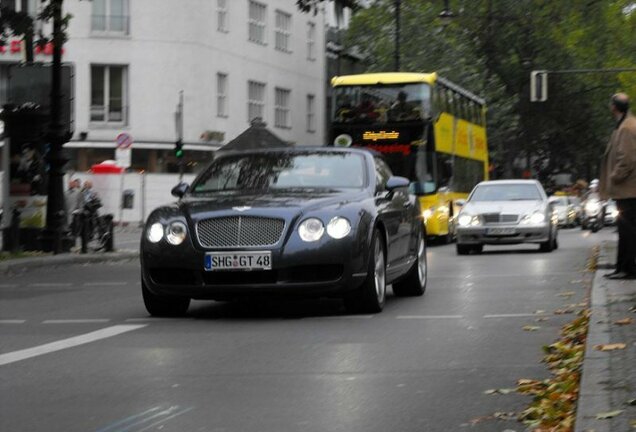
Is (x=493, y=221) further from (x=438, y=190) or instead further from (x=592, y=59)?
(x=592, y=59)

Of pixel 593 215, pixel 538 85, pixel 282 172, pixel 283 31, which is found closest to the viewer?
pixel 282 172

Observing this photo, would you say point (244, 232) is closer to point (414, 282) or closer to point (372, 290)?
point (372, 290)

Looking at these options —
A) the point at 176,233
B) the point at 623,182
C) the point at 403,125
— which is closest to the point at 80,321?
the point at 176,233

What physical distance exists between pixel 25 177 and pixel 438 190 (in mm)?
11634

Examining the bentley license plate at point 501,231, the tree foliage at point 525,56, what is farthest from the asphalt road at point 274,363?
the tree foliage at point 525,56

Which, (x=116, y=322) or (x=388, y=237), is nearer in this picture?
(x=116, y=322)

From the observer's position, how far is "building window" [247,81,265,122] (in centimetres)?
6012

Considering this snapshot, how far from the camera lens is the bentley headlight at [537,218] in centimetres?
2703

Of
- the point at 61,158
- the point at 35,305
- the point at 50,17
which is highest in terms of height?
the point at 50,17

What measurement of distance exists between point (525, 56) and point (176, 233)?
61.8 meters

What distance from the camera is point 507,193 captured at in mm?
28500

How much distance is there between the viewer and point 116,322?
11.8m

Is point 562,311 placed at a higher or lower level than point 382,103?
lower

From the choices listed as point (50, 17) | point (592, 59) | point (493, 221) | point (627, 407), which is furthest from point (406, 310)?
point (592, 59)
